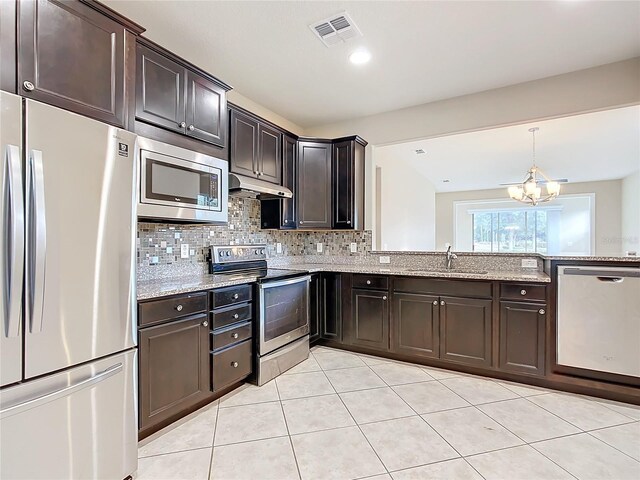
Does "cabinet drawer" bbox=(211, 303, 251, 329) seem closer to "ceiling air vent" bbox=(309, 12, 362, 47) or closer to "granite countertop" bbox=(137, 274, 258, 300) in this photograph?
"granite countertop" bbox=(137, 274, 258, 300)

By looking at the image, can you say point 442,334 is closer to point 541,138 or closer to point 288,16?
point 288,16

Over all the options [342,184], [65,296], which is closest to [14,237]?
[65,296]

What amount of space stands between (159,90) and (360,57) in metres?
1.58

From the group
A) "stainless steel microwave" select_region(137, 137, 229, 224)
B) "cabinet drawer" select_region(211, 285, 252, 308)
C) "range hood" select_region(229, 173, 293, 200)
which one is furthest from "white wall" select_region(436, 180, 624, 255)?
"stainless steel microwave" select_region(137, 137, 229, 224)

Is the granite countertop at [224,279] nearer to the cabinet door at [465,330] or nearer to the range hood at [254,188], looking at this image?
the cabinet door at [465,330]

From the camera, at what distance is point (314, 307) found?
3625 millimetres

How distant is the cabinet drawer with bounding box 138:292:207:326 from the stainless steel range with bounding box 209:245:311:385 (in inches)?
21.4

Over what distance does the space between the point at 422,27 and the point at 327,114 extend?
1.77 m

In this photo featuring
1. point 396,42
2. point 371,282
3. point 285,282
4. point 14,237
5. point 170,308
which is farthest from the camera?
point 371,282

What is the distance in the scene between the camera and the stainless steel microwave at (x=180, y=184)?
6.79ft

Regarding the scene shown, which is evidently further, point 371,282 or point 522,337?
point 371,282

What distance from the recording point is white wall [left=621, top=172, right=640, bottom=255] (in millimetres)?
6594

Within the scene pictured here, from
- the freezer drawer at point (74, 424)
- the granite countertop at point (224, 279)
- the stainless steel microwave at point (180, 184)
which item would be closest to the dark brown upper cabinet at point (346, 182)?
the granite countertop at point (224, 279)

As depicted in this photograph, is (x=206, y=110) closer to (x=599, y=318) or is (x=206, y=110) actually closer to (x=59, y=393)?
(x=59, y=393)
